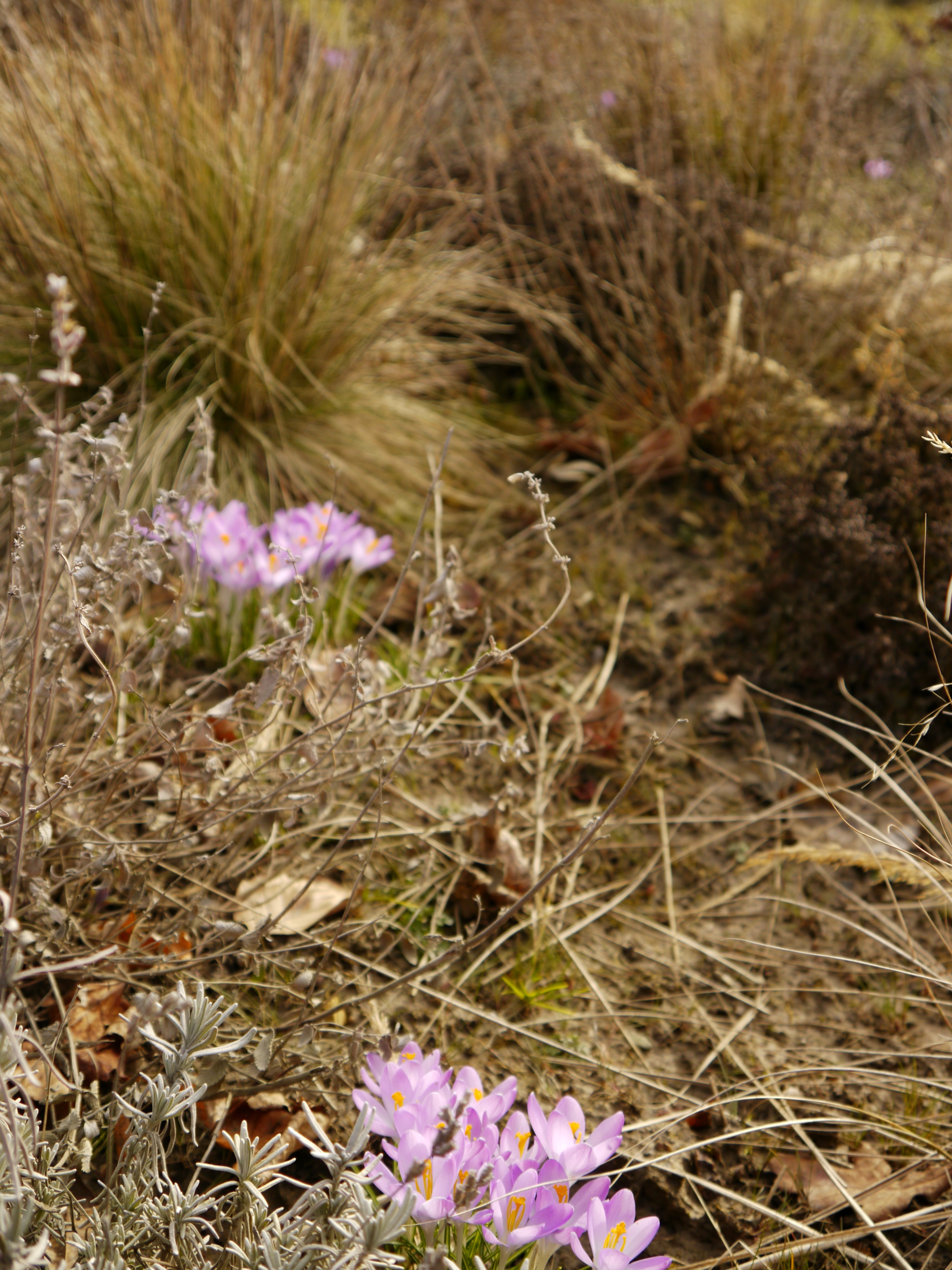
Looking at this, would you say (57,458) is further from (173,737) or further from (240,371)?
(240,371)

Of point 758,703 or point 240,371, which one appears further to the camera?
point 240,371

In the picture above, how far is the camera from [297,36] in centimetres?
382

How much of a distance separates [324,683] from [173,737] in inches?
23.7

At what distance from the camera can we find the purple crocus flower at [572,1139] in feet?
3.83

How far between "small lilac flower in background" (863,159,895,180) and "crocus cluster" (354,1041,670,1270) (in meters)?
4.07

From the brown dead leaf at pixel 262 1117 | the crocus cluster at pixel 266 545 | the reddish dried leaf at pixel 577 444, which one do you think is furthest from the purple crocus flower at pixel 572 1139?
the reddish dried leaf at pixel 577 444

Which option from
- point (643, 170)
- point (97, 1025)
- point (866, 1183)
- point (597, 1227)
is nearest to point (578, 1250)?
point (597, 1227)

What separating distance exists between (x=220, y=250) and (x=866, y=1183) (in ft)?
8.53

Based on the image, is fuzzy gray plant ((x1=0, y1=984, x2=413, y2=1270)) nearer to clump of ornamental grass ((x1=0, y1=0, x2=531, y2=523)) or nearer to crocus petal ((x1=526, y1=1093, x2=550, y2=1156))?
crocus petal ((x1=526, y1=1093, x2=550, y2=1156))

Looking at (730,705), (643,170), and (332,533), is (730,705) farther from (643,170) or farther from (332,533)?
(643,170)

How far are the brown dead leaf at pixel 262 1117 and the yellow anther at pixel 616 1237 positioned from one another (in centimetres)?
47

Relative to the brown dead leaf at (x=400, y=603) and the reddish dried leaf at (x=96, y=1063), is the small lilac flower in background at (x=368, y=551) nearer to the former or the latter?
the brown dead leaf at (x=400, y=603)

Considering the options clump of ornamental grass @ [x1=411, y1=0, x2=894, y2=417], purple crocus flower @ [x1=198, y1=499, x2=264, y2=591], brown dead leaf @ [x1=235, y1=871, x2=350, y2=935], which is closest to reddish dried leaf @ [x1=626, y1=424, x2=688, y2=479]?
clump of ornamental grass @ [x1=411, y1=0, x2=894, y2=417]

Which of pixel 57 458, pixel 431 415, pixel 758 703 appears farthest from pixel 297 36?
pixel 57 458
